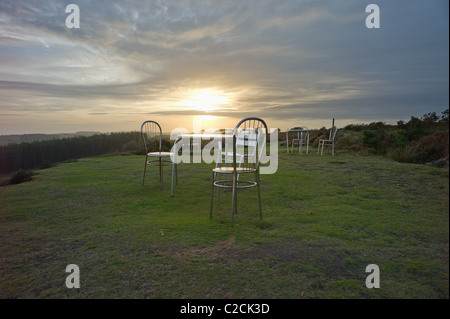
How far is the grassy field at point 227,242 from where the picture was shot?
1.82m

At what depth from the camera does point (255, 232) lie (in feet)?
9.19

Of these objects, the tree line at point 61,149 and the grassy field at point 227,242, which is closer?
the grassy field at point 227,242

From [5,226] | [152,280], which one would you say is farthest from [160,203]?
[152,280]

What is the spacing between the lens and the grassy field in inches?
71.8

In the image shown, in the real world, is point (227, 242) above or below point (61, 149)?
below

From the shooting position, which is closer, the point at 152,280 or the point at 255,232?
the point at 152,280

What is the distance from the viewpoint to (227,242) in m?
2.55

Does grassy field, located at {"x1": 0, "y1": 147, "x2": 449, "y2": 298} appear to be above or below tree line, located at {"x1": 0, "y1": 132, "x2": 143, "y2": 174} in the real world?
below

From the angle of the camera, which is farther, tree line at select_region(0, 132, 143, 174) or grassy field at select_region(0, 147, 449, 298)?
tree line at select_region(0, 132, 143, 174)

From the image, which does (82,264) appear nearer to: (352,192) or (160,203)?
(160,203)

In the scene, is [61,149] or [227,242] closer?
[227,242]

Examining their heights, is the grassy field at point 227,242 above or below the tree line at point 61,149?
below
